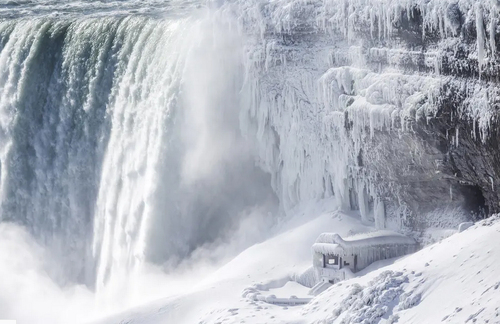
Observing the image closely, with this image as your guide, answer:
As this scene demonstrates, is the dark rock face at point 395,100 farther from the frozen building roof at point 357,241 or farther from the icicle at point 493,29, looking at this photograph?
the frozen building roof at point 357,241

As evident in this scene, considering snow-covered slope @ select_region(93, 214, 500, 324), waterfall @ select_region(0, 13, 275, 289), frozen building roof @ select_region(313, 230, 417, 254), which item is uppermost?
waterfall @ select_region(0, 13, 275, 289)

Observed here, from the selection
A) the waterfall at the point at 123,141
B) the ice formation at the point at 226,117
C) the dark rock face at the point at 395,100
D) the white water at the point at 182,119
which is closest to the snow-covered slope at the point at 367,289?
the dark rock face at the point at 395,100

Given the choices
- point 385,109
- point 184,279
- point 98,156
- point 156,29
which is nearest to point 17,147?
point 98,156

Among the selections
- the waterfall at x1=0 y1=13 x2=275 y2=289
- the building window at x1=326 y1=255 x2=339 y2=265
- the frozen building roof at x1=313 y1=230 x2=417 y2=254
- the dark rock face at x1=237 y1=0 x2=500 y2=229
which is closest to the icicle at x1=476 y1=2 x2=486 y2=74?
the dark rock face at x1=237 y1=0 x2=500 y2=229

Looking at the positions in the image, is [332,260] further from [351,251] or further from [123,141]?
[123,141]

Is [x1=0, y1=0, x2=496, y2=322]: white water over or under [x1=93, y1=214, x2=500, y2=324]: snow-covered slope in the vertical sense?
over

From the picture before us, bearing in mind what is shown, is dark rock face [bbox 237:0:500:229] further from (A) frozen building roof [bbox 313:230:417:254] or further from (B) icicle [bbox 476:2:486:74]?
(A) frozen building roof [bbox 313:230:417:254]

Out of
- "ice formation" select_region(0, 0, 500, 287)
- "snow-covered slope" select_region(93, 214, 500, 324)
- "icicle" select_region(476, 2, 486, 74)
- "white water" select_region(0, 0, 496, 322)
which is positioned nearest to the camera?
"snow-covered slope" select_region(93, 214, 500, 324)
